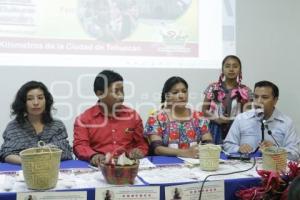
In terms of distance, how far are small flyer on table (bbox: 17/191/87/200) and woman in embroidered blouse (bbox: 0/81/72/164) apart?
0.72 meters

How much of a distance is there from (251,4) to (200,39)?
0.68 metres

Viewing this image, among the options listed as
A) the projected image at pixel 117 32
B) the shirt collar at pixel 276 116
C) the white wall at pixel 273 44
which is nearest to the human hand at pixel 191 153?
the shirt collar at pixel 276 116

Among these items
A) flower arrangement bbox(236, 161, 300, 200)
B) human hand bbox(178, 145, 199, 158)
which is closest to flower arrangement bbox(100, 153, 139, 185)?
flower arrangement bbox(236, 161, 300, 200)

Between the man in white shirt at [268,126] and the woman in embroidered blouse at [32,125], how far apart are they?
1.02 meters

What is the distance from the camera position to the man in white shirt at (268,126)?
7.97 feet

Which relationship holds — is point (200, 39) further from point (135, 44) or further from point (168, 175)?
point (168, 175)

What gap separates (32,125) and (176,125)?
859 mm

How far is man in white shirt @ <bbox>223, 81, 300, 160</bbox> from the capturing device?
7.97 ft

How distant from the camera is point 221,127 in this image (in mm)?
3111

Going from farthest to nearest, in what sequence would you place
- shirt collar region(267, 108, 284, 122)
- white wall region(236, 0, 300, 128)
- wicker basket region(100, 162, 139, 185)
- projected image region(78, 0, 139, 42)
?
white wall region(236, 0, 300, 128) → projected image region(78, 0, 139, 42) → shirt collar region(267, 108, 284, 122) → wicker basket region(100, 162, 139, 185)

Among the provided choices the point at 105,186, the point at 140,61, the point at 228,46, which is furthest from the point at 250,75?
the point at 105,186

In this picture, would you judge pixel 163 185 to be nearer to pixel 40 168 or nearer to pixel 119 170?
pixel 119 170

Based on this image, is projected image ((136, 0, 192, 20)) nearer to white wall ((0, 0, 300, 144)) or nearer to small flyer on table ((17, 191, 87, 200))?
white wall ((0, 0, 300, 144))

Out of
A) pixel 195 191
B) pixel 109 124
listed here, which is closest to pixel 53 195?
pixel 195 191
